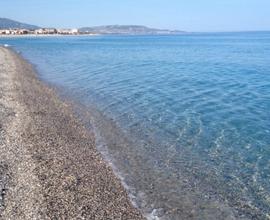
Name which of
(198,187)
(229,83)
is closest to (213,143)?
(198,187)

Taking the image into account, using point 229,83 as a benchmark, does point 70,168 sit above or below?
above

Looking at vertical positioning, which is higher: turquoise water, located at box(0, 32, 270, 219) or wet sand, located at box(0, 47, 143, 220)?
wet sand, located at box(0, 47, 143, 220)

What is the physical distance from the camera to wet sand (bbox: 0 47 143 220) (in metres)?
13.2

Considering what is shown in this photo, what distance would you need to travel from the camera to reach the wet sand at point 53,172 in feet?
43.3

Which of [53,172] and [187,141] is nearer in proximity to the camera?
[53,172]

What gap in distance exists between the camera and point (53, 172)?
53.0ft

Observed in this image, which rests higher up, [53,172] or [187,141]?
[53,172]

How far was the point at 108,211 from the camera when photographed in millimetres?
13562

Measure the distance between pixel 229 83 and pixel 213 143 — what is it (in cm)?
2101

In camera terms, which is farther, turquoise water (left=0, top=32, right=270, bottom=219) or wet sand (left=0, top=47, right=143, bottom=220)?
turquoise water (left=0, top=32, right=270, bottom=219)

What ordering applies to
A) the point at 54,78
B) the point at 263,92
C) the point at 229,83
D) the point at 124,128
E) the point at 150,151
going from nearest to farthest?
the point at 150,151 → the point at 124,128 → the point at 263,92 → the point at 229,83 → the point at 54,78

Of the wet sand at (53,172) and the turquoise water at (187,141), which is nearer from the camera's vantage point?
the wet sand at (53,172)

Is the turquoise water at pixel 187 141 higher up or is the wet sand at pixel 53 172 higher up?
the wet sand at pixel 53 172

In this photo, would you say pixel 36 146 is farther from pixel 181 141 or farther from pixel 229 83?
pixel 229 83
